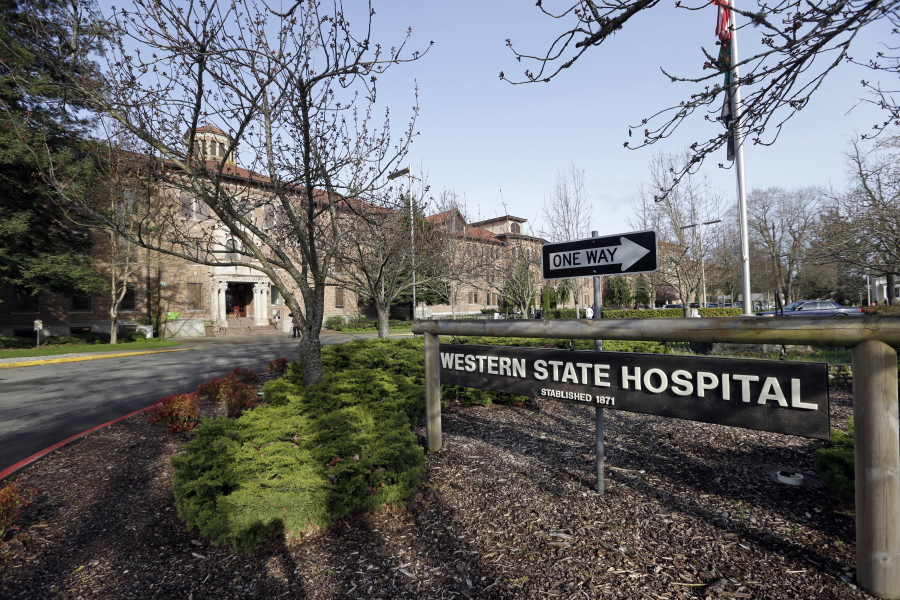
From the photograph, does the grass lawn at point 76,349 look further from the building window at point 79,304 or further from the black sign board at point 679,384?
the black sign board at point 679,384

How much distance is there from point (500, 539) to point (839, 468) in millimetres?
2656

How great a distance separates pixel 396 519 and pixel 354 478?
0.47 meters

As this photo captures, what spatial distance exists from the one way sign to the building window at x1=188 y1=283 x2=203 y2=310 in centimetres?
2983

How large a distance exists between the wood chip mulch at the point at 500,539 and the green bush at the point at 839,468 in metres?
0.15

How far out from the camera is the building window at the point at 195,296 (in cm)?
2797

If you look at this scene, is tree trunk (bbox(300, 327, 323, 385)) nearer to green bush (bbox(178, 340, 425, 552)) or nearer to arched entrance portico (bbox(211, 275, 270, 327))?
green bush (bbox(178, 340, 425, 552))

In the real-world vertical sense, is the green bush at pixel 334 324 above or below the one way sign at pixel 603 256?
below

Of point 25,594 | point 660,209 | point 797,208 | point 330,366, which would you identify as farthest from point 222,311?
point 797,208

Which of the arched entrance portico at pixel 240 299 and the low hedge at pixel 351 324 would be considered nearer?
the arched entrance portico at pixel 240 299

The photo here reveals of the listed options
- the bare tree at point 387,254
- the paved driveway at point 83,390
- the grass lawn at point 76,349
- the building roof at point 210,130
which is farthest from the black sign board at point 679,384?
the grass lawn at point 76,349

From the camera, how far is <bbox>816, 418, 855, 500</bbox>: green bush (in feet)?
10.4

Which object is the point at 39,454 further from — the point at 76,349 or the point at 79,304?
the point at 79,304

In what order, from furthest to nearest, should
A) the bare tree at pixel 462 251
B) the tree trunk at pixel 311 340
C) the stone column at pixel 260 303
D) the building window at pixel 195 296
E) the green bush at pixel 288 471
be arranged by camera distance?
the stone column at pixel 260 303, the building window at pixel 195 296, the bare tree at pixel 462 251, the tree trunk at pixel 311 340, the green bush at pixel 288 471

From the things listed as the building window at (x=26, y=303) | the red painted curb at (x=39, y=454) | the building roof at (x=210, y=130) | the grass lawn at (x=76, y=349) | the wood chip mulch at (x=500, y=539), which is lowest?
the wood chip mulch at (x=500, y=539)
